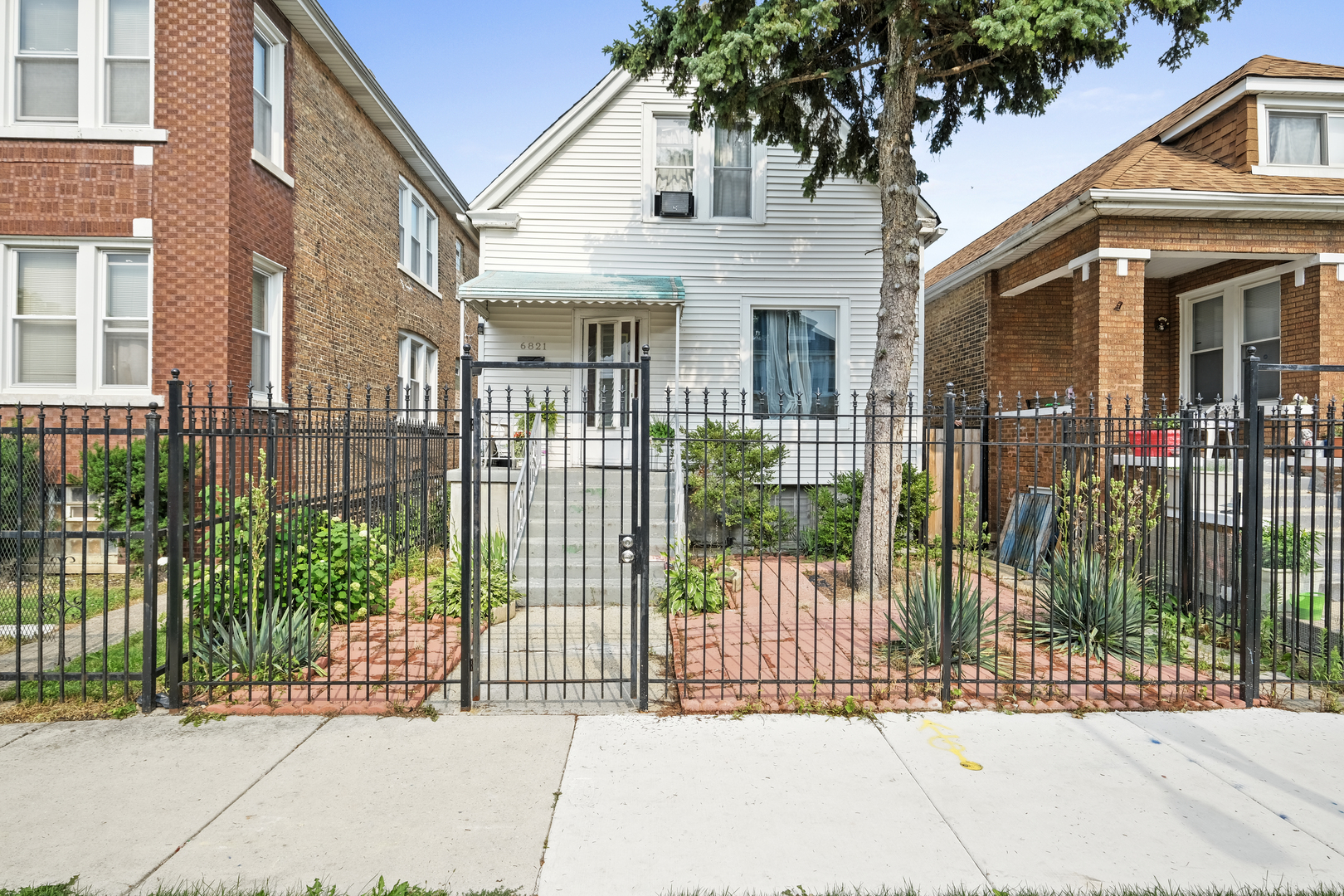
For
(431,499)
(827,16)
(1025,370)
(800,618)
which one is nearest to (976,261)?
(1025,370)

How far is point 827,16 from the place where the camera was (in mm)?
7359

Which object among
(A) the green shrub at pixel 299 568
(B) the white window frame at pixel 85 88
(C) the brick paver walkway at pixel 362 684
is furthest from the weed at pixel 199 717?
(B) the white window frame at pixel 85 88

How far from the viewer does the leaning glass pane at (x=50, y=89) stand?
9500 mm

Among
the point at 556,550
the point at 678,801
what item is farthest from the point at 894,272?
the point at 678,801

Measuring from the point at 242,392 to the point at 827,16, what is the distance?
8.24 metres

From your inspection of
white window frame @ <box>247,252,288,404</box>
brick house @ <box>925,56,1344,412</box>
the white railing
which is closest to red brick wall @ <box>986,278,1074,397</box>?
brick house @ <box>925,56,1344,412</box>

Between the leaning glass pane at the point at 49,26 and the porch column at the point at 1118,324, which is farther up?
the leaning glass pane at the point at 49,26

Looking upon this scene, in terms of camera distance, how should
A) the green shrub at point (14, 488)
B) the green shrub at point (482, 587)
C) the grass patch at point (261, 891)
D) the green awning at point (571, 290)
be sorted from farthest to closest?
the green awning at point (571, 290) < the green shrub at point (14, 488) < the green shrub at point (482, 587) < the grass patch at point (261, 891)

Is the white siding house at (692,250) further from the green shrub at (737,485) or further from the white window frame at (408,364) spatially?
the white window frame at (408,364)

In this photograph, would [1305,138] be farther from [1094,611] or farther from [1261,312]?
[1094,611]

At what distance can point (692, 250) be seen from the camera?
42.1 ft

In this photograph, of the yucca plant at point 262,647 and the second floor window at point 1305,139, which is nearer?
the yucca plant at point 262,647

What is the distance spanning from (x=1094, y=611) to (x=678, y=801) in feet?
13.7

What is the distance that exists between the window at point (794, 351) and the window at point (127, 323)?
342 inches
